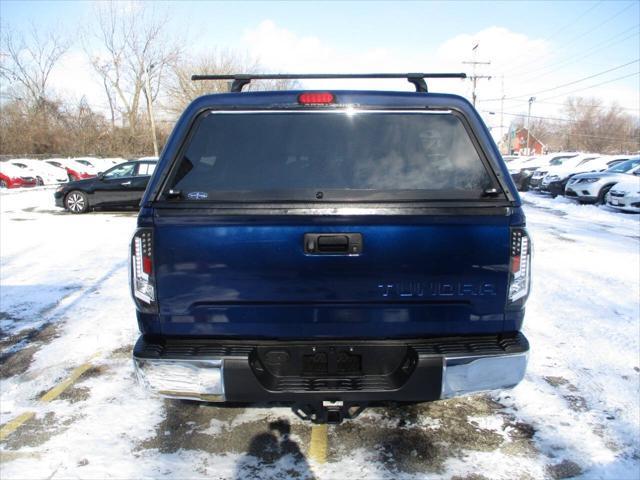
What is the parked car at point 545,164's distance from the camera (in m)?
21.8

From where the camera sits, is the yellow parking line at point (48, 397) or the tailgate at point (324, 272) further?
the yellow parking line at point (48, 397)

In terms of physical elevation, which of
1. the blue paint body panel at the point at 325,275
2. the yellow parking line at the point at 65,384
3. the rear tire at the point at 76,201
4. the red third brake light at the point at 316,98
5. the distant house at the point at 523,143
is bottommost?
the yellow parking line at the point at 65,384

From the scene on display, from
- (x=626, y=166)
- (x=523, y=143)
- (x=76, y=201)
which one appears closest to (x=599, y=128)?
(x=523, y=143)

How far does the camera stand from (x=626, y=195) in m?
13.1

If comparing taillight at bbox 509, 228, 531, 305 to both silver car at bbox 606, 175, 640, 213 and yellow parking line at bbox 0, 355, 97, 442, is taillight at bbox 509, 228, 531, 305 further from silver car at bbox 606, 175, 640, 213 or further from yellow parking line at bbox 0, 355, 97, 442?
silver car at bbox 606, 175, 640, 213

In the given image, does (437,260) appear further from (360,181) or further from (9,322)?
(9,322)

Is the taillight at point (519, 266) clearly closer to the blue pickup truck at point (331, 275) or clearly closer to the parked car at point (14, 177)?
the blue pickup truck at point (331, 275)

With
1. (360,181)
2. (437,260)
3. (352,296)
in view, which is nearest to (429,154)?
(360,181)

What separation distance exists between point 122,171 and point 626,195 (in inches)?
583

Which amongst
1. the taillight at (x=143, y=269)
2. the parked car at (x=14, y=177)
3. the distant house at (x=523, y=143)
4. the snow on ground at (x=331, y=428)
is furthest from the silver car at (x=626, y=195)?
the distant house at (x=523, y=143)

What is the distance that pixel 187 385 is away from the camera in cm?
229

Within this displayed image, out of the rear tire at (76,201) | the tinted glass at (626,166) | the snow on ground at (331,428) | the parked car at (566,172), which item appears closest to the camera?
the snow on ground at (331,428)

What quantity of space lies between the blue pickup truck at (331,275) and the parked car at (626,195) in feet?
43.1

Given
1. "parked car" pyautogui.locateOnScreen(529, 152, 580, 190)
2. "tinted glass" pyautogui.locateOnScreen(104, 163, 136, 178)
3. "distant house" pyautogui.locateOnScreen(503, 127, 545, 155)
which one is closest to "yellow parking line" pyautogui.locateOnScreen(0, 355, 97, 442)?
"tinted glass" pyautogui.locateOnScreen(104, 163, 136, 178)
